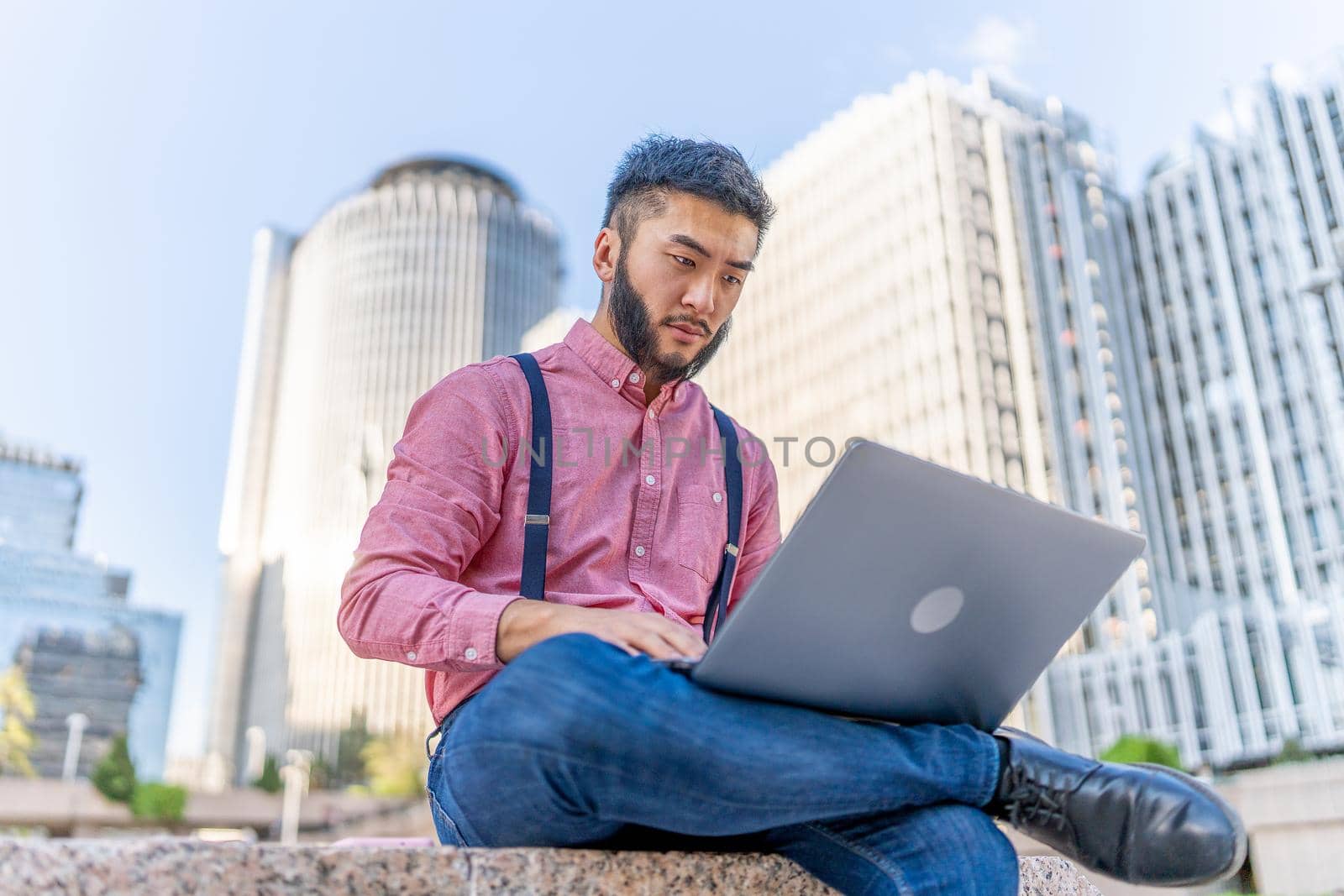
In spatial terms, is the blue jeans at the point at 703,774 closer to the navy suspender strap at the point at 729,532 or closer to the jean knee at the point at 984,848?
the jean knee at the point at 984,848

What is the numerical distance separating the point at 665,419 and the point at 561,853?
3.29ft

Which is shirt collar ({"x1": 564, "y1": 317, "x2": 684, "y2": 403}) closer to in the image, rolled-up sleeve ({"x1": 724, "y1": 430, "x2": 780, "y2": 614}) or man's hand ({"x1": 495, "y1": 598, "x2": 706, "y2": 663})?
rolled-up sleeve ({"x1": 724, "y1": 430, "x2": 780, "y2": 614})

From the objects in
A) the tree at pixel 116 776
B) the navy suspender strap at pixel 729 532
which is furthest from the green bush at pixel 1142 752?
the tree at pixel 116 776

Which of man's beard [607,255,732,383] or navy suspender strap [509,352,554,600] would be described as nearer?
navy suspender strap [509,352,554,600]

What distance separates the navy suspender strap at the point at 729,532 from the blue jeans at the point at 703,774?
62cm

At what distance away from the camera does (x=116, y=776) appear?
37.8 meters

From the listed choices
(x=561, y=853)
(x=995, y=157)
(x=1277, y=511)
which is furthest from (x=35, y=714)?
(x=561, y=853)

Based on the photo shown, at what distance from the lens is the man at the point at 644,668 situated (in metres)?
1.40

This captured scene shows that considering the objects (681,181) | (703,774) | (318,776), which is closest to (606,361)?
(681,181)

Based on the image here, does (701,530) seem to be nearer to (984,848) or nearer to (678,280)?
(678,280)

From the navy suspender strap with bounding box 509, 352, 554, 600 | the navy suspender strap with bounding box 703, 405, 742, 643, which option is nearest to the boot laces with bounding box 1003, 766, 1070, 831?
the navy suspender strap with bounding box 703, 405, 742, 643

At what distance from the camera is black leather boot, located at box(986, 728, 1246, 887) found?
141 centimetres

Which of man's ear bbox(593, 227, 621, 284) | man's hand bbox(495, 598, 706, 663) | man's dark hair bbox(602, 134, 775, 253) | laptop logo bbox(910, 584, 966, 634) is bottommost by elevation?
man's hand bbox(495, 598, 706, 663)

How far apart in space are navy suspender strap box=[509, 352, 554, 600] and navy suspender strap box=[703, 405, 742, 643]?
0.37 meters
